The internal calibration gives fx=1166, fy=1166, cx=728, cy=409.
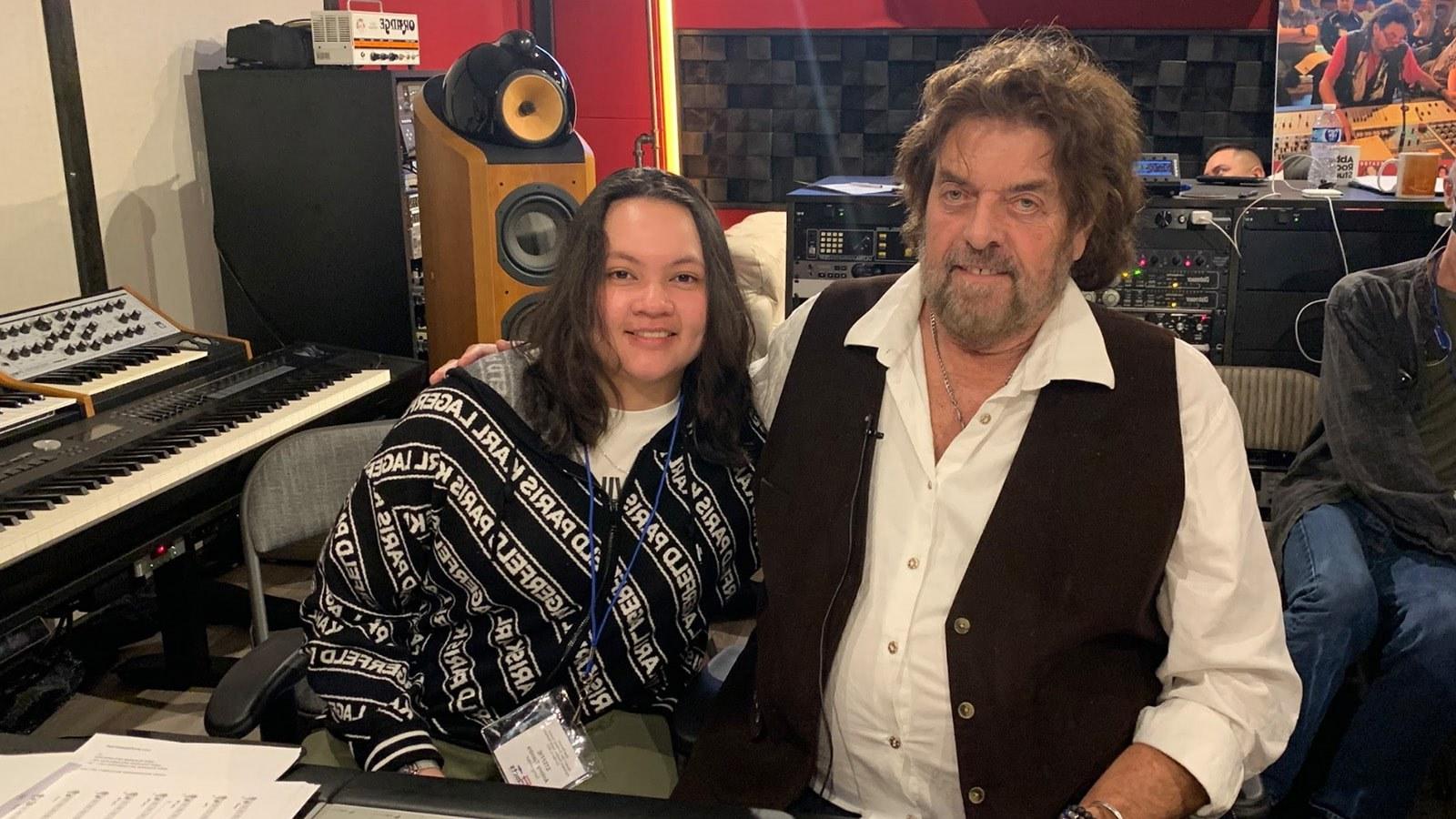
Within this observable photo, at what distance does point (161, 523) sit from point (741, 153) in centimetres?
311

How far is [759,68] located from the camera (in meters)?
4.59

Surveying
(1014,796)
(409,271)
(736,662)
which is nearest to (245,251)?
(409,271)

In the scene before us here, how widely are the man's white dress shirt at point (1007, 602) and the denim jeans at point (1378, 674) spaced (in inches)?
30.9

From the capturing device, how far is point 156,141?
9.77 feet

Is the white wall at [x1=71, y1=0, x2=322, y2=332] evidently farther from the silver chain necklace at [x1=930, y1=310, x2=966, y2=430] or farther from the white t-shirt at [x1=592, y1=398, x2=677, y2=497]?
the silver chain necklace at [x1=930, y1=310, x2=966, y2=430]

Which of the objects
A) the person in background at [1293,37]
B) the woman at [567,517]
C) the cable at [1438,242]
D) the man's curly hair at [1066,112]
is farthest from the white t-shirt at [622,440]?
the person in background at [1293,37]

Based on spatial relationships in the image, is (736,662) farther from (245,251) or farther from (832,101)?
(832,101)

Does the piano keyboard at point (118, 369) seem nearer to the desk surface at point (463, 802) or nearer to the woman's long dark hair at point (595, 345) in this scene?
the woman's long dark hair at point (595, 345)

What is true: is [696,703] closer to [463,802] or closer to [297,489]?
[463,802]

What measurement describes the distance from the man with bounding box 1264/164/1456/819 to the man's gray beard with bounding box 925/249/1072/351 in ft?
3.19

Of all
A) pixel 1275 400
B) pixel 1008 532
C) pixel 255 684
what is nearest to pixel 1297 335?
pixel 1275 400

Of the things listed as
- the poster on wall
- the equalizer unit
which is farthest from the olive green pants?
the poster on wall

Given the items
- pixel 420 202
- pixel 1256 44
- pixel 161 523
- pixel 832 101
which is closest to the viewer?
pixel 161 523

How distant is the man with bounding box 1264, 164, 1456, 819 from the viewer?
77.9 inches
